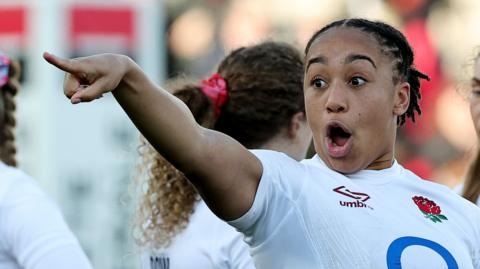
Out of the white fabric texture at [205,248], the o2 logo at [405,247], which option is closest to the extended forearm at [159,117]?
the o2 logo at [405,247]

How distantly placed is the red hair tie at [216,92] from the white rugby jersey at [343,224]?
0.88m

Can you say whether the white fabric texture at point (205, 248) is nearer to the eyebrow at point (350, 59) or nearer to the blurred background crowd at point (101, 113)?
the eyebrow at point (350, 59)

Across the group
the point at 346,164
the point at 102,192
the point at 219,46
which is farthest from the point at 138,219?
the point at 219,46

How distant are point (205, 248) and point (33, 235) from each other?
1.68ft

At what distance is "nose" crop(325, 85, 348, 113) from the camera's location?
2924 mm

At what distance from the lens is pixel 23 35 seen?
920 centimetres

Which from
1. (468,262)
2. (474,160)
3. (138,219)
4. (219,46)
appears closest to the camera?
(468,262)

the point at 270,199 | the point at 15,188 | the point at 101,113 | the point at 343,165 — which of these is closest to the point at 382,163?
the point at 343,165

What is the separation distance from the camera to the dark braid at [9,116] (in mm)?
4016

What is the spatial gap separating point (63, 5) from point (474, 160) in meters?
5.41

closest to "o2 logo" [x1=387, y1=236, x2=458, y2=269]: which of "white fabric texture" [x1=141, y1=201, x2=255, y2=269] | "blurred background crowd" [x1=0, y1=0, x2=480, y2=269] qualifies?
"white fabric texture" [x1=141, y1=201, x2=255, y2=269]

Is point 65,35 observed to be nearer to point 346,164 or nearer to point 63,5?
point 63,5

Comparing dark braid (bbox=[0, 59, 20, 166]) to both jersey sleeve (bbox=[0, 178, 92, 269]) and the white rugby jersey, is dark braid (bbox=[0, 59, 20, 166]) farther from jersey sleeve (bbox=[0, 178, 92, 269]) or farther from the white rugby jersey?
the white rugby jersey

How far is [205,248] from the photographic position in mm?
3650
